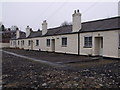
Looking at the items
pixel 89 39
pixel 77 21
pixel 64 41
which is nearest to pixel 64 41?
pixel 64 41

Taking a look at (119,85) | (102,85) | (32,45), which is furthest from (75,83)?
(32,45)

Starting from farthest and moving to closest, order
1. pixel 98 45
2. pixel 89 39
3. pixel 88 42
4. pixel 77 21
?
1. pixel 77 21
2. pixel 88 42
3. pixel 89 39
4. pixel 98 45

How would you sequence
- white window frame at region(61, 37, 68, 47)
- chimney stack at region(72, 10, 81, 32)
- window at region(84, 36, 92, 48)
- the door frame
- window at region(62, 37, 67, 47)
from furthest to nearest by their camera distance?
window at region(62, 37, 67, 47)
white window frame at region(61, 37, 68, 47)
chimney stack at region(72, 10, 81, 32)
window at region(84, 36, 92, 48)
the door frame

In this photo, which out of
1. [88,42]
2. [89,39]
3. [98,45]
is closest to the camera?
[98,45]

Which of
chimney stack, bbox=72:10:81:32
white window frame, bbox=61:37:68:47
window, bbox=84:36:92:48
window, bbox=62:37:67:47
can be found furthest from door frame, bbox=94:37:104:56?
window, bbox=62:37:67:47

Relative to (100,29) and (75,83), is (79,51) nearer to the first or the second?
(100,29)

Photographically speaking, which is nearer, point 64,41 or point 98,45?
point 98,45

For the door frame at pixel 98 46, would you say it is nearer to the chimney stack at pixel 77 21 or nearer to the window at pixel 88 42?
the window at pixel 88 42

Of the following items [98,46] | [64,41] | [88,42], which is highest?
[64,41]

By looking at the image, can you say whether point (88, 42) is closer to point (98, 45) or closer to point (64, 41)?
point (98, 45)

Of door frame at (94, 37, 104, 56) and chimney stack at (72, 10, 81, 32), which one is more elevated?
chimney stack at (72, 10, 81, 32)

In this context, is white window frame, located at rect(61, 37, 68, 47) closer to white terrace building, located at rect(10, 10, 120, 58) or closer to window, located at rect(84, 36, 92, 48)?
white terrace building, located at rect(10, 10, 120, 58)

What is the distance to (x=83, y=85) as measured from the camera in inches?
286

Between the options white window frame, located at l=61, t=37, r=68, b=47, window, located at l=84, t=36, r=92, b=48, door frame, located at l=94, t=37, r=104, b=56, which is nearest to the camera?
door frame, located at l=94, t=37, r=104, b=56
